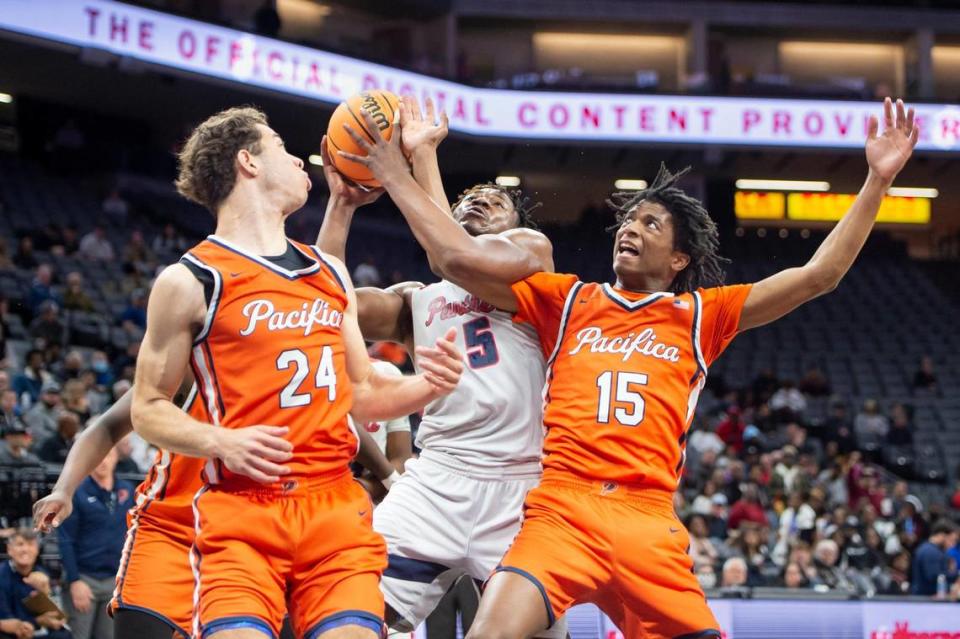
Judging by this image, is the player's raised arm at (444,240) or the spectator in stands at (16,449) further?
the spectator in stands at (16,449)

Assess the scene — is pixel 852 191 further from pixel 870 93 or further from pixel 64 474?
pixel 64 474

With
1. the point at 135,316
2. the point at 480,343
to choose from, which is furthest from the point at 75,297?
the point at 480,343

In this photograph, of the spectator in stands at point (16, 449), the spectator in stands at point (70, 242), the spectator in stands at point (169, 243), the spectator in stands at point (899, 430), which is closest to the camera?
the spectator in stands at point (16, 449)

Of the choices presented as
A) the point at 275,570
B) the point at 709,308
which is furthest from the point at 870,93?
the point at 275,570

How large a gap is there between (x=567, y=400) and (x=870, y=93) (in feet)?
74.7

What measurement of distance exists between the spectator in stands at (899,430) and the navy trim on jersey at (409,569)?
50.7ft

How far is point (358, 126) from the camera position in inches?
191

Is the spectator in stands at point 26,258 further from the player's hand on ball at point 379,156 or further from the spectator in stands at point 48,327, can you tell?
the player's hand on ball at point 379,156

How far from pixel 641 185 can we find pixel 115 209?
1222 cm

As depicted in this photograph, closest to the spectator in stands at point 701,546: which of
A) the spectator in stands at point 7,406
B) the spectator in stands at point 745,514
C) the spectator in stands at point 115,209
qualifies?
the spectator in stands at point 745,514

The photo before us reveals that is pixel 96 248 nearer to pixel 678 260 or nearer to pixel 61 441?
pixel 61 441

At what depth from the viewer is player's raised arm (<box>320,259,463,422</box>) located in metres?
3.88

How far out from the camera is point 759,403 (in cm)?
1948

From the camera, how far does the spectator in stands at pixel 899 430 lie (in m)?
18.9
